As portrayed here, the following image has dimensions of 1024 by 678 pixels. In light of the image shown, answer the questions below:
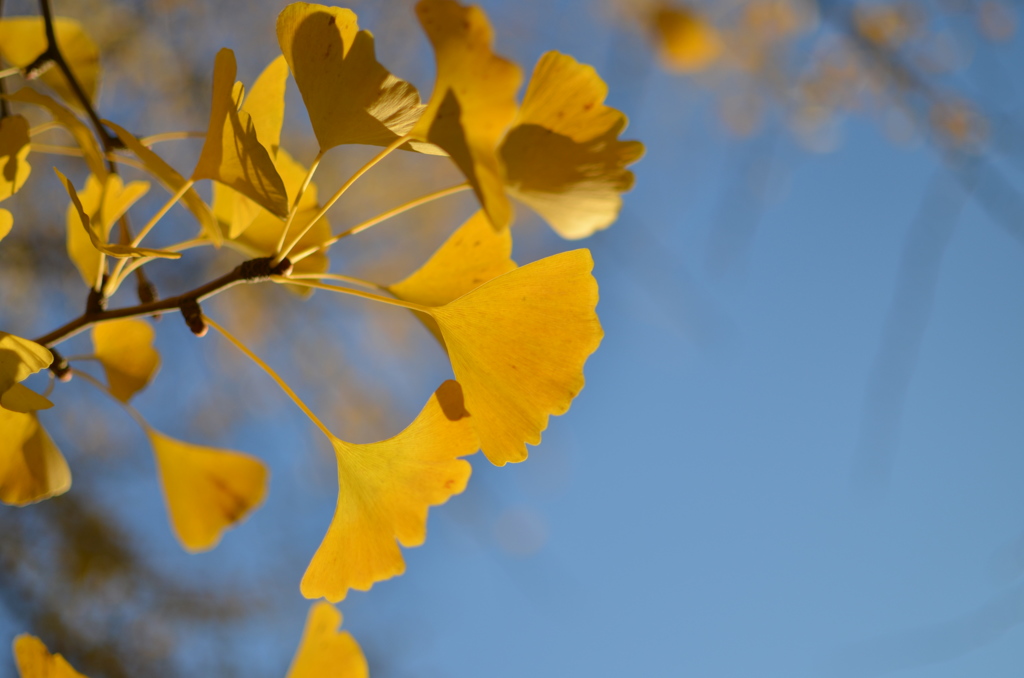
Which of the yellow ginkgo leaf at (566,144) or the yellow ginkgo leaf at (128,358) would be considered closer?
the yellow ginkgo leaf at (566,144)

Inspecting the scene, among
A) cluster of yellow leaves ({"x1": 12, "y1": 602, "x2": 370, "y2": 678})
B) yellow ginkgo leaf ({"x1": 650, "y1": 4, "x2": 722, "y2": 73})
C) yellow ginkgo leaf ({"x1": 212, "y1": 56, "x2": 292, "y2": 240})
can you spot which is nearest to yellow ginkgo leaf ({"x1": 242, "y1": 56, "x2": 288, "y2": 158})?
yellow ginkgo leaf ({"x1": 212, "y1": 56, "x2": 292, "y2": 240})

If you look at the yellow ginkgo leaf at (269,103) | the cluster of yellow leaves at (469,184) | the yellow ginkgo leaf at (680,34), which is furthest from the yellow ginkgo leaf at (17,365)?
the yellow ginkgo leaf at (680,34)

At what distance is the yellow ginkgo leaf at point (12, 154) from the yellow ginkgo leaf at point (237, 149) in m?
0.07

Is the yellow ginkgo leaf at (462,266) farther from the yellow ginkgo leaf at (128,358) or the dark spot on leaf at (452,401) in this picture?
the yellow ginkgo leaf at (128,358)

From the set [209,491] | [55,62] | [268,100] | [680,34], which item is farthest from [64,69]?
[680,34]

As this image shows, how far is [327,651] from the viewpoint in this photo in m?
0.31

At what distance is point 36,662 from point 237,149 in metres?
0.22

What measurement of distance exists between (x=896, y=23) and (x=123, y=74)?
5.87 ft

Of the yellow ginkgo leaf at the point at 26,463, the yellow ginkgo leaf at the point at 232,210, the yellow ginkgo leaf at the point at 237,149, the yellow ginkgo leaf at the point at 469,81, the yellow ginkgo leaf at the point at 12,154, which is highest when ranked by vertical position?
the yellow ginkgo leaf at the point at 469,81

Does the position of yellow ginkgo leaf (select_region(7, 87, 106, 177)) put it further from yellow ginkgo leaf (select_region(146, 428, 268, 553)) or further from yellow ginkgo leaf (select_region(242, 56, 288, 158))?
yellow ginkgo leaf (select_region(146, 428, 268, 553))

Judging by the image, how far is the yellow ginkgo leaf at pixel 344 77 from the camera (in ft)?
0.72

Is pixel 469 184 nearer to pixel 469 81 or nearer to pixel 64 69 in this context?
pixel 469 81

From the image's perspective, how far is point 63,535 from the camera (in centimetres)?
99

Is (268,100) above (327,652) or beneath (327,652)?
above
